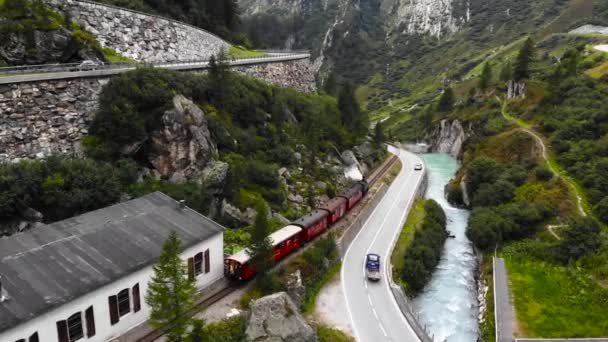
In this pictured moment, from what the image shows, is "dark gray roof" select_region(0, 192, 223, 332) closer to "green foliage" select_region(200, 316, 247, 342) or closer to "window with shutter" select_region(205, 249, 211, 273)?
"window with shutter" select_region(205, 249, 211, 273)

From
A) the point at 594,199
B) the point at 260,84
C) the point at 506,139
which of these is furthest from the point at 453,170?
the point at 260,84

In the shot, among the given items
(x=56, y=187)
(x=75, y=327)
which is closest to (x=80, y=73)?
(x=56, y=187)

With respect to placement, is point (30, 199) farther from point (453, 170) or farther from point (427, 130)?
point (427, 130)

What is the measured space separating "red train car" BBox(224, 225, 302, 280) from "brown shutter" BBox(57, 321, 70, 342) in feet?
37.2

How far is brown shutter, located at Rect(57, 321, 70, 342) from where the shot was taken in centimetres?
2000

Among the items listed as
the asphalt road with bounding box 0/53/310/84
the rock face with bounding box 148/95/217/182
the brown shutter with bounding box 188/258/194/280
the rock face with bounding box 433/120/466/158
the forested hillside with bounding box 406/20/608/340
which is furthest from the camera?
the rock face with bounding box 433/120/466/158

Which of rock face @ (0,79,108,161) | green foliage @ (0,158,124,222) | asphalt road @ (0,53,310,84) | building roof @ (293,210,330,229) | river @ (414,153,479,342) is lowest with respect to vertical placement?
river @ (414,153,479,342)

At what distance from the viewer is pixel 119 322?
23188 mm

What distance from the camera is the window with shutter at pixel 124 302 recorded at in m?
23.1

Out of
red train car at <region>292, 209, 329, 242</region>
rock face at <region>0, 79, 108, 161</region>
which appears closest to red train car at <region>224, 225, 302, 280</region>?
red train car at <region>292, 209, 329, 242</region>

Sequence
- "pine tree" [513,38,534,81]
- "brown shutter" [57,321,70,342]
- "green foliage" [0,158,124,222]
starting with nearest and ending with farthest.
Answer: "brown shutter" [57,321,70,342], "green foliage" [0,158,124,222], "pine tree" [513,38,534,81]

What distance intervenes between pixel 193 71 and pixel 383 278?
30.5 metres

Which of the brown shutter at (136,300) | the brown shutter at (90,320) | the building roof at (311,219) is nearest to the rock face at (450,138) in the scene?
the building roof at (311,219)

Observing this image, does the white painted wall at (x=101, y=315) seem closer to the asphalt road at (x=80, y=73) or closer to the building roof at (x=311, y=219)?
the building roof at (x=311, y=219)
